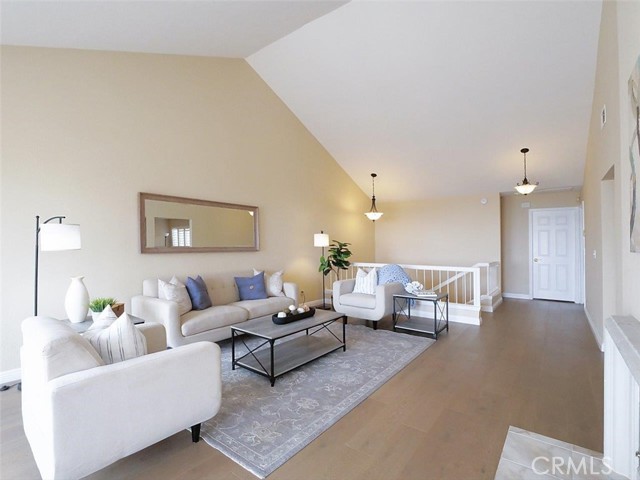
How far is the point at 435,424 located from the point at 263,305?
2.62 m

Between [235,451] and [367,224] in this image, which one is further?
[367,224]

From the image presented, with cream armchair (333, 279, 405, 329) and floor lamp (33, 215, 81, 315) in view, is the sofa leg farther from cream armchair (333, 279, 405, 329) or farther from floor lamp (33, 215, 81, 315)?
cream armchair (333, 279, 405, 329)

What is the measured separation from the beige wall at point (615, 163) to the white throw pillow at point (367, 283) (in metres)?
2.70

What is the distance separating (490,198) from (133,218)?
6829 mm

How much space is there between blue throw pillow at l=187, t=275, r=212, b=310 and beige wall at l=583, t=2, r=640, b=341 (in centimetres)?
400

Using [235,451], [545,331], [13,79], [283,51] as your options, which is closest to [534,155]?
[545,331]

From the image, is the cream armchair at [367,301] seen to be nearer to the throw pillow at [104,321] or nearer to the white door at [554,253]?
the throw pillow at [104,321]

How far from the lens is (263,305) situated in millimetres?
4297

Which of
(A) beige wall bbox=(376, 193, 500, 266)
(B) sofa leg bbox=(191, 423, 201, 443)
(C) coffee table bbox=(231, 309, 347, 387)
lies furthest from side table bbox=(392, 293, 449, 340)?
(B) sofa leg bbox=(191, 423, 201, 443)

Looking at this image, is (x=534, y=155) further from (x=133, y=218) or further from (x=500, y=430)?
(x=133, y=218)

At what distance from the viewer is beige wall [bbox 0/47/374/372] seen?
3.10m

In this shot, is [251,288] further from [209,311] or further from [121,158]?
[121,158]

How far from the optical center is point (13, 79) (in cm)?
306

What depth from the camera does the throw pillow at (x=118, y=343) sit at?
6.24 feet
